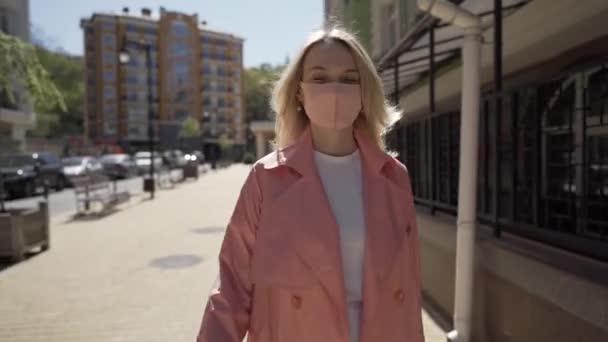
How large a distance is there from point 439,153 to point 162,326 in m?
3.52

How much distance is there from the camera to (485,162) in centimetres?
434

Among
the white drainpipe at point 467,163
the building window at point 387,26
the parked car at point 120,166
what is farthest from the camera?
the parked car at point 120,166

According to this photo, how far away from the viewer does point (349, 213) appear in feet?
5.65

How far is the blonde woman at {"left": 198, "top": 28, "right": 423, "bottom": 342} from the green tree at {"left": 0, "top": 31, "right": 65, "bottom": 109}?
6302 mm

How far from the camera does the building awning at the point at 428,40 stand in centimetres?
513

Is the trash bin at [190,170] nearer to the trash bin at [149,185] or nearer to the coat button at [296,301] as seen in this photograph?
the trash bin at [149,185]

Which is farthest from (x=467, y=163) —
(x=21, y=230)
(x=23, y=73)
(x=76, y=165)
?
(x=76, y=165)

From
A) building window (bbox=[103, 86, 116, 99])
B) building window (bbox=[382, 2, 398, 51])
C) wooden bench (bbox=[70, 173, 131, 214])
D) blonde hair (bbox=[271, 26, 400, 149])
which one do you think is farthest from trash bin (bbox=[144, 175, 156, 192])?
building window (bbox=[103, 86, 116, 99])

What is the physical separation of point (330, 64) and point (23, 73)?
260 inches

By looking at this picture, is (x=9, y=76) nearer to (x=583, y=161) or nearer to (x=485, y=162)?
(x=485, y=162)

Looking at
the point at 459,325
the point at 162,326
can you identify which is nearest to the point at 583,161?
the point at 459,325

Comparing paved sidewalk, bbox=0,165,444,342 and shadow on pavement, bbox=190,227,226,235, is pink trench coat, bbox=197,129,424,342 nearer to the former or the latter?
paved sidewalk, bbox=0,165,444,342

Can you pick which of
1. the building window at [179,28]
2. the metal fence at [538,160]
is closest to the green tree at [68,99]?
the building window at [179,28]

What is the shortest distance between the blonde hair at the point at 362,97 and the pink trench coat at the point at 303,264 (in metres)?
0.16
